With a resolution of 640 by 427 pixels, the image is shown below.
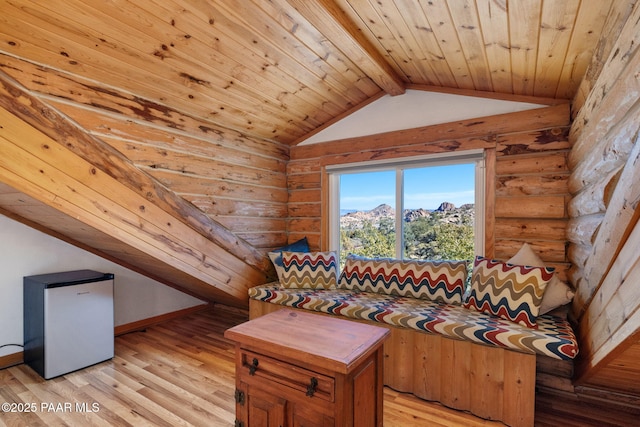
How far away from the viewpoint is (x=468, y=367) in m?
2.02

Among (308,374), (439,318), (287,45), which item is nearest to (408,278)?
(439,318)

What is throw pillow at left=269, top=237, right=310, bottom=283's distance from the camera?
10.7 ft

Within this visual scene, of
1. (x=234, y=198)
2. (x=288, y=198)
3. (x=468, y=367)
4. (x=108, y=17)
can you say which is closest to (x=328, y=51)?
(x=108, y=17)

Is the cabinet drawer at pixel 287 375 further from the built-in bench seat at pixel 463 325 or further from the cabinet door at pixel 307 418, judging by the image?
the built-in bench seat at pixel 463 325

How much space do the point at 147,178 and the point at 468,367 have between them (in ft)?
8.61

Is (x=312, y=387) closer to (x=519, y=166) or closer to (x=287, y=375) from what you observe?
(x=287, y=375)

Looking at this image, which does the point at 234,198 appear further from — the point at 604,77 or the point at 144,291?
the point at 604,77

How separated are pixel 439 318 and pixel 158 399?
202 centimetres

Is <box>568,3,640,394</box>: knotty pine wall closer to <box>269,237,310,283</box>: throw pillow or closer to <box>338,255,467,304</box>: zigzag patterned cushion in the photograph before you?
<box>338,255,467,304</box>: zigzag patterned cushion

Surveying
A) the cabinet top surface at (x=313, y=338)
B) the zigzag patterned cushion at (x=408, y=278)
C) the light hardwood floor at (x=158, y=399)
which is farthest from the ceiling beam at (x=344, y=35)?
the light hardwood floor at (x=158, y=399)

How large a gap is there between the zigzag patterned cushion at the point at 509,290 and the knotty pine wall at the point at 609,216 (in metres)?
0.23

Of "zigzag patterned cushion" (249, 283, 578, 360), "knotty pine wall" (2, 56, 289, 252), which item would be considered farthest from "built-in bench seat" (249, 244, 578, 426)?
"knotty pine wall" (2, 56, 289, 252)

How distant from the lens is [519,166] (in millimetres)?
2488

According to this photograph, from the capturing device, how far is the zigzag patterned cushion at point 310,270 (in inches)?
122
